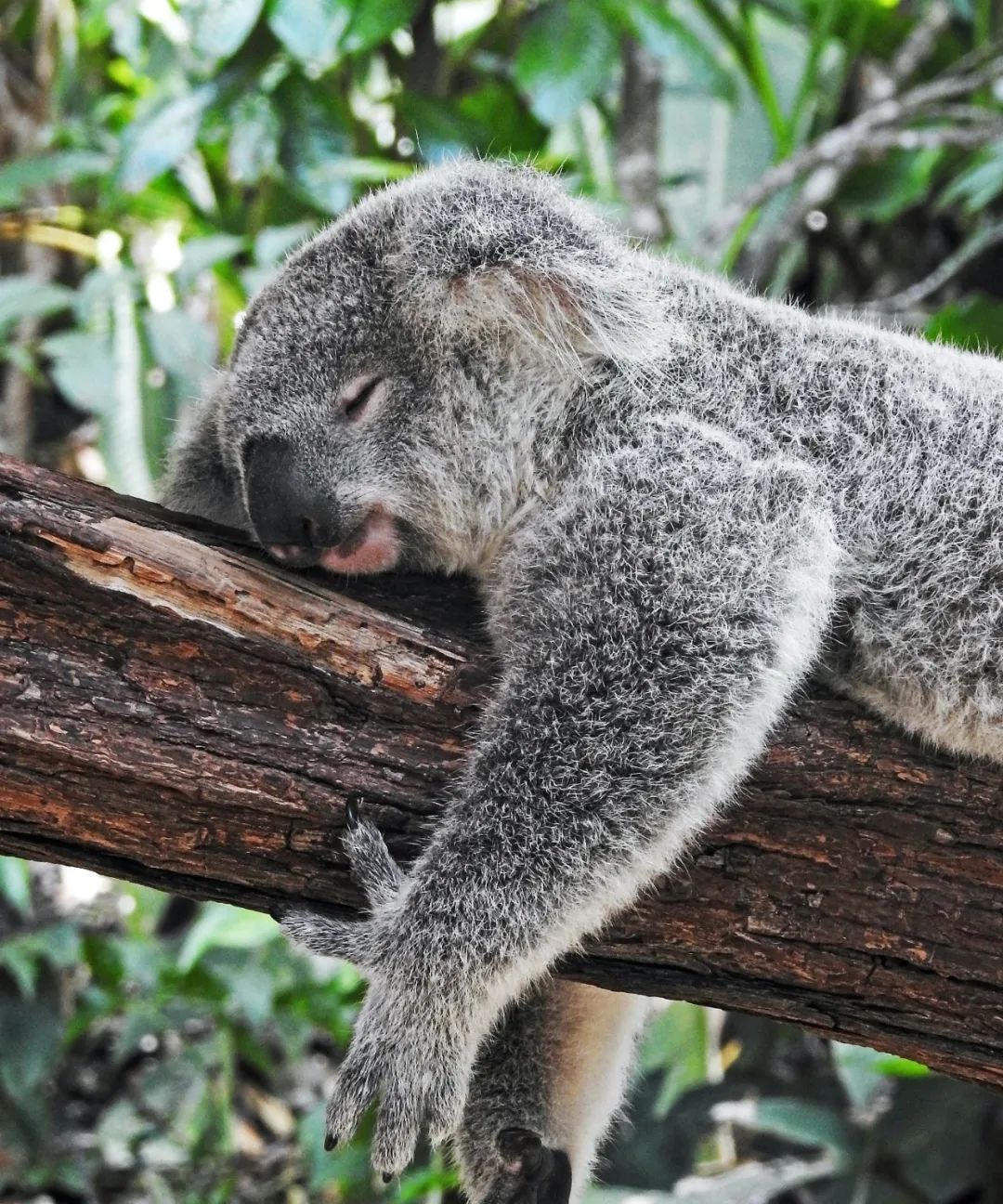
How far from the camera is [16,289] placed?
3.37 metres

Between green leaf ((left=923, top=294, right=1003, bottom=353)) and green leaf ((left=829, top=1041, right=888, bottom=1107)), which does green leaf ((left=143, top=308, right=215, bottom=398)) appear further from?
green leaf ((left=829, top=1041, right=888, bottom=1107))

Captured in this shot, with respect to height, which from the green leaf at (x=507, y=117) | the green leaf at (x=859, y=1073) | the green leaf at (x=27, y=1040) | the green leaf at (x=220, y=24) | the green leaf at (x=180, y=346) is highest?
the green leaf at (x=507, y=117)

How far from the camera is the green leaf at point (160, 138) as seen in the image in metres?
3.40

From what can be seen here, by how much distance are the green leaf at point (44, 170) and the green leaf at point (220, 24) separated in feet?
2.00

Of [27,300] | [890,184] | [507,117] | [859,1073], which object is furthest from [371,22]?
[859,1073]

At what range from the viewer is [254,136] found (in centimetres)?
Answer: 357

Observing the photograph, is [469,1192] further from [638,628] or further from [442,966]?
[638,628]

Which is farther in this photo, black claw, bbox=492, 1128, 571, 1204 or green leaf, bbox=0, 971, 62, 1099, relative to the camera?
green leaf, bbox=0, 971, 62, 1099

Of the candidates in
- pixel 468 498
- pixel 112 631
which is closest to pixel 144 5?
pixel 468 498

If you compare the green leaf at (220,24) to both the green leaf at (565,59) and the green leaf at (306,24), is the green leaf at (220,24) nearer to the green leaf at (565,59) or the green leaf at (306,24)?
the green leaf at (306,24)

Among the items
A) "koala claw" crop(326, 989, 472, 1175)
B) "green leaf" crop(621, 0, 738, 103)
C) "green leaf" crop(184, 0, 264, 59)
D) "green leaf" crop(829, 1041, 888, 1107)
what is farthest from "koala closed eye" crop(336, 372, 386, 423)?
"green leaf" crop(829, 1041, 888, 1107)

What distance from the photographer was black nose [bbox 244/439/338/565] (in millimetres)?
2119

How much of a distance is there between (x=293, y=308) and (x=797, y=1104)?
254cm

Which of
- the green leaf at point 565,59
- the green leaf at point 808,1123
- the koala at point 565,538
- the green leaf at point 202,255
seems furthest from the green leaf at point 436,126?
the green leaf at point 808,1123
